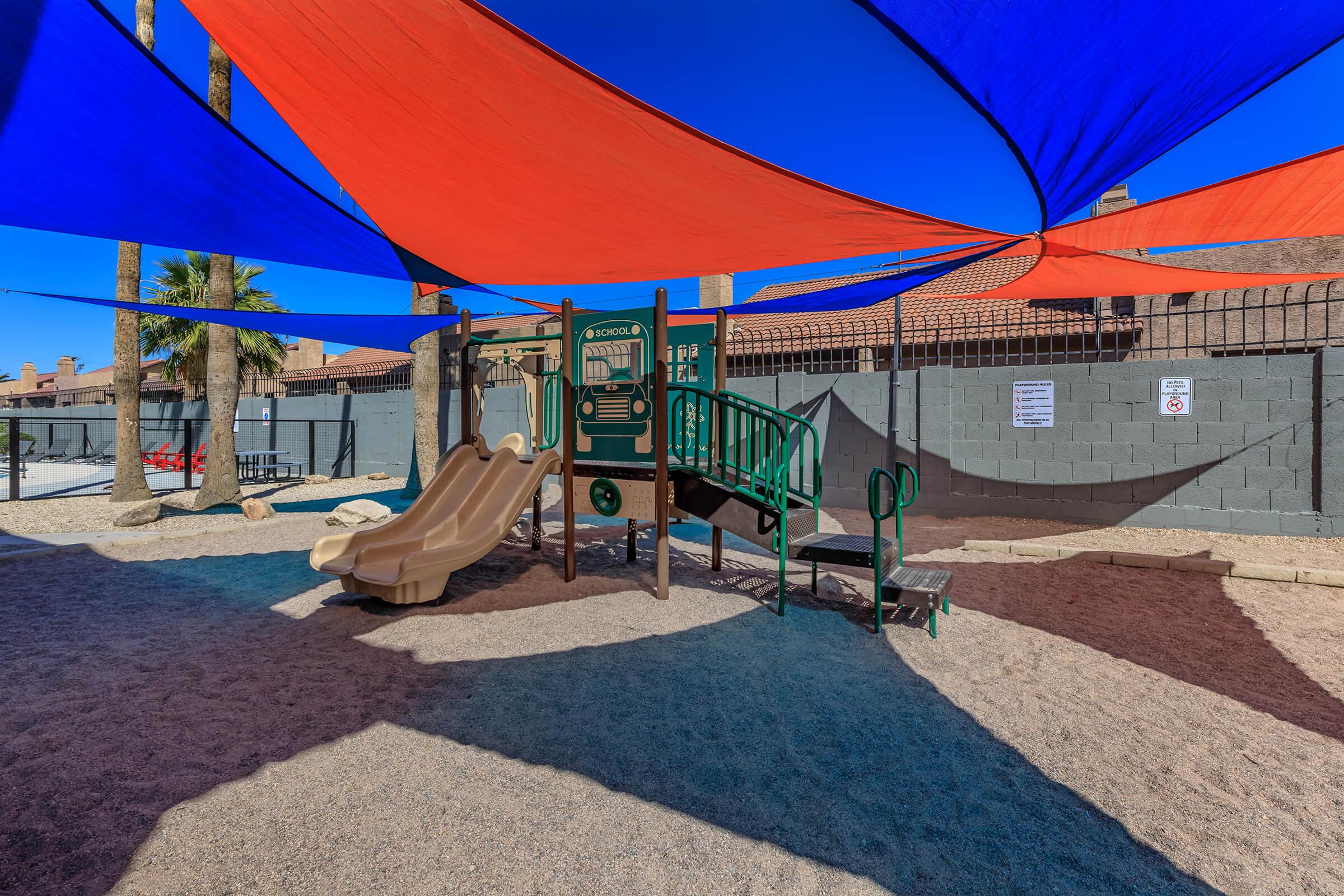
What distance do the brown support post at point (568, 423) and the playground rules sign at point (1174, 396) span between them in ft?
21.1

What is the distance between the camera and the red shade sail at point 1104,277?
5.31 m

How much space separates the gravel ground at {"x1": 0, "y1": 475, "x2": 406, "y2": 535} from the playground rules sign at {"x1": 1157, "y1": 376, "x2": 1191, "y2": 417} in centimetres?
956

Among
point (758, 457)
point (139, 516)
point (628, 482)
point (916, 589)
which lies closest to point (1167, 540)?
point (916, 589)

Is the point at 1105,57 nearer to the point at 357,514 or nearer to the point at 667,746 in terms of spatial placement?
the point at 667,746

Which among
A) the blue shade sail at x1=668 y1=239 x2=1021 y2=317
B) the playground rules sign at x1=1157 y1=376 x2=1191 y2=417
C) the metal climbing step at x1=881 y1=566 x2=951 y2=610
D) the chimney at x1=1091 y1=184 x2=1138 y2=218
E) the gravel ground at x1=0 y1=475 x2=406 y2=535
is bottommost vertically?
the gravel ground at x1=0 y1=475 x2=406 y2=535

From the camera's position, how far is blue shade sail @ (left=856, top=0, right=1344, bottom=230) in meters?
2.27

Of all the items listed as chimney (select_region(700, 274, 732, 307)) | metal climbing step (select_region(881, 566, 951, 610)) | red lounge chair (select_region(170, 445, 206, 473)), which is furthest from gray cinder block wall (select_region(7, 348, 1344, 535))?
red lounge chair (select_region(170, 445, 206, 473))

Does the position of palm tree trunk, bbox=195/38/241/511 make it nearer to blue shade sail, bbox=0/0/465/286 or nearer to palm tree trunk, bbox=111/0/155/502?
palm tree trunk, bbox=111/0/155/502

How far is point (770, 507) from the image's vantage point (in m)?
4.36

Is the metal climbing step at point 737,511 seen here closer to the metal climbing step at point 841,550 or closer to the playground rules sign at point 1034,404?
the metal climbing step at point 841,550

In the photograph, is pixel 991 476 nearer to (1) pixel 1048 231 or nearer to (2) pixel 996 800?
(1) pixel 1048 231

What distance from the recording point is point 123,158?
338 cm

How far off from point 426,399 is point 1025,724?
8.55 metres

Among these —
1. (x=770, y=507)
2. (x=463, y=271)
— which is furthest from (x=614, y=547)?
(x=463, y=271)
